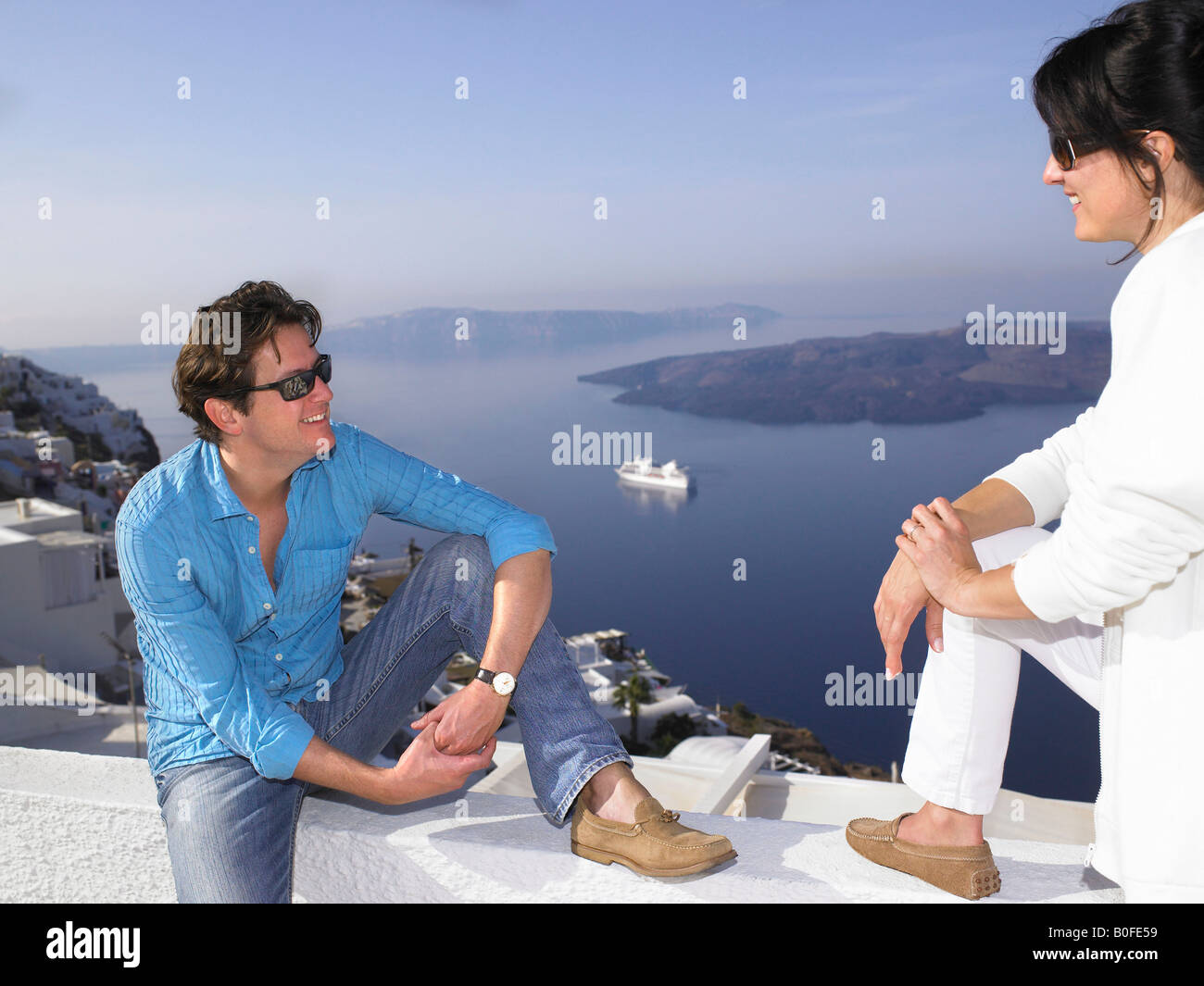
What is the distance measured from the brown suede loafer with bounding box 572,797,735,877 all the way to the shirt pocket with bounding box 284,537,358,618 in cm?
58

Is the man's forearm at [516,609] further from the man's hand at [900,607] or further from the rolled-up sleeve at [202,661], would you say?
the man's hand at [900,607]

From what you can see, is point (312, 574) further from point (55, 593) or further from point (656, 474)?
point (656, 474)

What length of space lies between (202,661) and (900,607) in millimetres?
1058

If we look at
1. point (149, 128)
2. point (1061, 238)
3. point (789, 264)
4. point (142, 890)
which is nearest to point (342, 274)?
point (149, 128)

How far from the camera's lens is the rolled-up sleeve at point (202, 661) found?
4.56 ft

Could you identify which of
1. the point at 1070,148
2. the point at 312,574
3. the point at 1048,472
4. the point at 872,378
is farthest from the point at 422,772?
the point at 872,378

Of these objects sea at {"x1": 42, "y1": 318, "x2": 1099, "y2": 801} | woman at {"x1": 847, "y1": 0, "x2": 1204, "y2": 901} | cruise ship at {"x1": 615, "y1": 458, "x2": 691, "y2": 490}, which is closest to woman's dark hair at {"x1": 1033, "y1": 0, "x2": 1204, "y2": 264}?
woman at {"x1": 847, "y1": 0, "x2": 1204, "y2": 901}

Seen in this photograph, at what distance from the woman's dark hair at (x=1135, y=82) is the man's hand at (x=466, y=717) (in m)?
1.09

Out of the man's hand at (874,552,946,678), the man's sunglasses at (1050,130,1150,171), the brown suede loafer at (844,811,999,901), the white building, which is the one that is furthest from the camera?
the white building

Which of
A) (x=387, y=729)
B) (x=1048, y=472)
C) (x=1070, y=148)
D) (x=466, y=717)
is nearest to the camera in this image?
(x=1070, y=148)

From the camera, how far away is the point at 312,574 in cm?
159

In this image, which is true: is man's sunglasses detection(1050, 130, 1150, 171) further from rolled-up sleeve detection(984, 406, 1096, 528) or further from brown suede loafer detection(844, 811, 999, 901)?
brown suede loafer detection(844, 811, 999, 901)

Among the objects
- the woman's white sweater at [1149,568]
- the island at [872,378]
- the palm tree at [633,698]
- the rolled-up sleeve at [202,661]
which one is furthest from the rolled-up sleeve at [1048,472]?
the island at [872,378]

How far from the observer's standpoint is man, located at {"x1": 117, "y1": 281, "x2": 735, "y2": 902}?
140 centimetres
